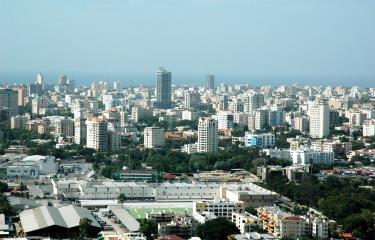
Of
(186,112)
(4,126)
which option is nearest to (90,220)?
(4,126)

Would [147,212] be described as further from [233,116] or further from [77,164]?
[233,116]

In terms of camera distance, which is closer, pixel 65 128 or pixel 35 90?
pixel 65 128

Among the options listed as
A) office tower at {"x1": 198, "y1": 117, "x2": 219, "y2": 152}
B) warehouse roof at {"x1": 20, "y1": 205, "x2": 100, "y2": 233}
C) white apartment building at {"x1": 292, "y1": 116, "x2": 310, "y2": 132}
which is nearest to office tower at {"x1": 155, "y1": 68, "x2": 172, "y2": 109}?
white apartment building at {"x1": 292, "y1": 116, "x2": 310, "y2": 132}

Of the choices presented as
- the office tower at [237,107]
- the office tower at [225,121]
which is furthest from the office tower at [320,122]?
the office tower at [237,107]

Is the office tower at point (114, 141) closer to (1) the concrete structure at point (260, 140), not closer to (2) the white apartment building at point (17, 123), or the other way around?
(1) the concrete structure at point (260, 140)

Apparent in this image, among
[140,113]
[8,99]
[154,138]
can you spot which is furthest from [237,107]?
[154,138]

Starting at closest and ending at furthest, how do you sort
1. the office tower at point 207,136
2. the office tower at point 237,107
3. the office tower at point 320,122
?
the office tower at point 207,136, the office tower at point 320,122, the office tower at point 237,107

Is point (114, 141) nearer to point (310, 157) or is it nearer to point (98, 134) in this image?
point (98, 134)
